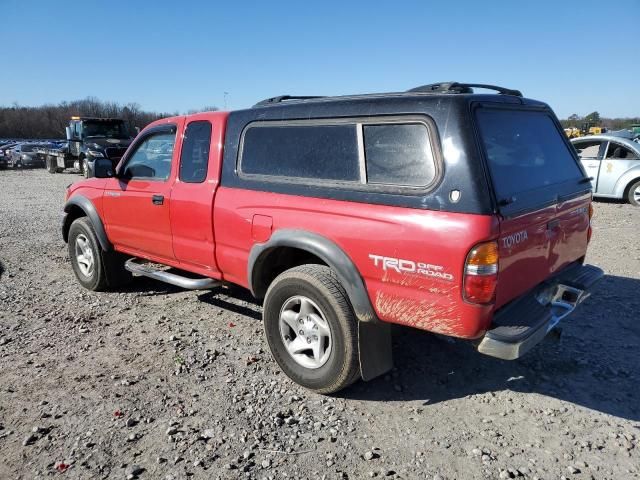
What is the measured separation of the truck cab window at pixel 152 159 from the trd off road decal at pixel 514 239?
10.1ft

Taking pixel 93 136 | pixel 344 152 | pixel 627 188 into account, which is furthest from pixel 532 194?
pixel 93 136

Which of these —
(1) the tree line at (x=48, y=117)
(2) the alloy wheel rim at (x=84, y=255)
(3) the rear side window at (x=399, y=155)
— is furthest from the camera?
(1) the tree line at (x=48, y=117)

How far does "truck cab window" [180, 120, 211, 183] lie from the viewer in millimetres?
4093

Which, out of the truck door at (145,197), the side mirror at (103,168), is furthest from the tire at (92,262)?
the side mirror at (103,168)

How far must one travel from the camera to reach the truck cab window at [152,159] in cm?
448

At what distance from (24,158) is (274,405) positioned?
30385 mm

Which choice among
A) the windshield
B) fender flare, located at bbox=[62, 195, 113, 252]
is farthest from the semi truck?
fender flare, located at bbox=[62, 195, 113, 252]

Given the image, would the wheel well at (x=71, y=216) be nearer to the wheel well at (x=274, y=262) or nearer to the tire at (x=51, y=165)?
the wheel well at (x=274, y=262)

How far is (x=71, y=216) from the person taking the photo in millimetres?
5777

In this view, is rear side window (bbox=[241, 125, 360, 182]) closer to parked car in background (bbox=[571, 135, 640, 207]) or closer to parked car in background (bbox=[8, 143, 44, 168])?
parked car in background (bbox=[571, 135, 640, 207])

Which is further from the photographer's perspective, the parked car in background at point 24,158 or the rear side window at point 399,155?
the parked car in background at point 24,158

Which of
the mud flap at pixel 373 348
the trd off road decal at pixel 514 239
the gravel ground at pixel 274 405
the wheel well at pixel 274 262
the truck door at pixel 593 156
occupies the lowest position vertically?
the gravel ground at pixel 274 405

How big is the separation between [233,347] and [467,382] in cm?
194

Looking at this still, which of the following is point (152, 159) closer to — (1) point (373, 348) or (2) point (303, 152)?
(2) point (303, 152)
